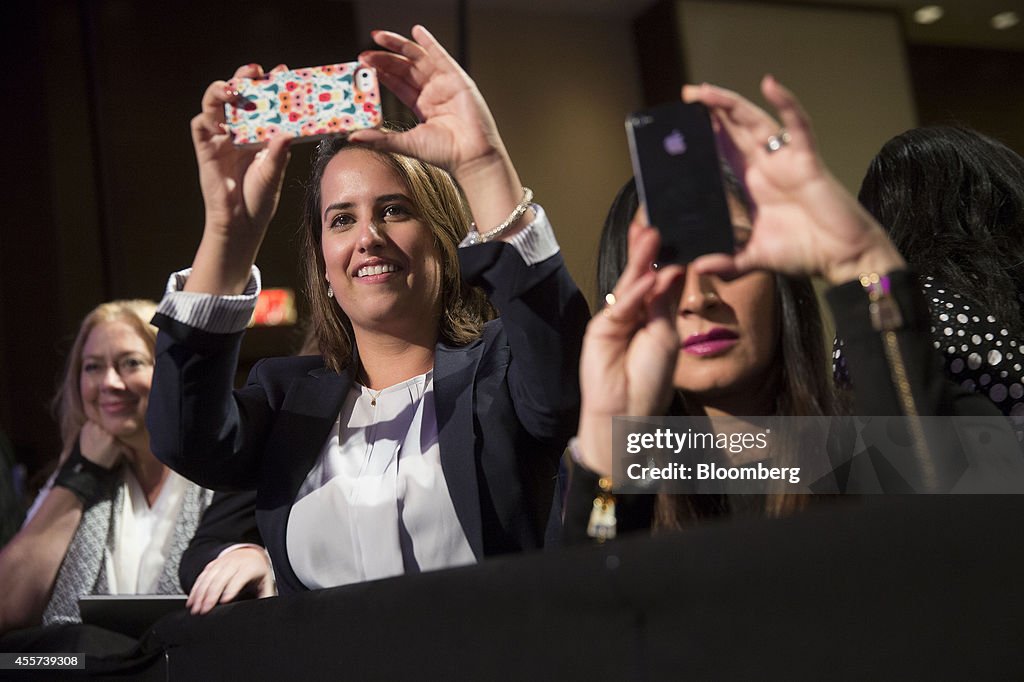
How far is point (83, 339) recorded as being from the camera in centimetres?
208

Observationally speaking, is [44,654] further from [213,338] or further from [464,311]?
[464,311]

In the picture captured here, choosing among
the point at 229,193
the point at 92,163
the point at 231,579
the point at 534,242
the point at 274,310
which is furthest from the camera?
the point at 92,163

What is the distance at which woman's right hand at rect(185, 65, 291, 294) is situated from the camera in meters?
1.12

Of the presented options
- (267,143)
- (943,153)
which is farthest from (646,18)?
(267,143)

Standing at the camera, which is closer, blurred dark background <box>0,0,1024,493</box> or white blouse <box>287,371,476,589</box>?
white blouse <box>287,371,476,589</box>

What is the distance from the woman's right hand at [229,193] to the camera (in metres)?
1.12

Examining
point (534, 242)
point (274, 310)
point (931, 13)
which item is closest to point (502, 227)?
point (534, 242)

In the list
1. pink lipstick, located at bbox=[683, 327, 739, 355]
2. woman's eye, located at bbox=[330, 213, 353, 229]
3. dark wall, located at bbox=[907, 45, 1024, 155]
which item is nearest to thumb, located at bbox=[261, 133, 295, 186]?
woman's eye, located at bbox=[330, 213, 353, 229]

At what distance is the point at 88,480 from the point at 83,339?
289mm

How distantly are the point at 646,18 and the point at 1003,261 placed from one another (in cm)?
50

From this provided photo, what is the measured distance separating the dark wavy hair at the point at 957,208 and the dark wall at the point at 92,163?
1.22 metres

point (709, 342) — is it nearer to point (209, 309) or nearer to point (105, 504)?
point (209, 309)

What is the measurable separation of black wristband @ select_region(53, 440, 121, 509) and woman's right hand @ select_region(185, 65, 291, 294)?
948mm

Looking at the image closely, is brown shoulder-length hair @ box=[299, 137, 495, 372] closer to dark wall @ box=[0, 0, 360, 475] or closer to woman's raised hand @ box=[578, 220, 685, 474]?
woman's raised hand @ box=[578, 220, 685, 474]
